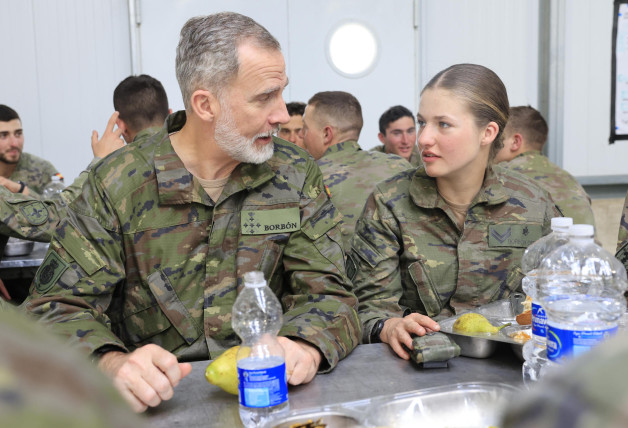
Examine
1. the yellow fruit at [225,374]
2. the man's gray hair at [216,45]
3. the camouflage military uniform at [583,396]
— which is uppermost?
the man's gray hair at [216,45]

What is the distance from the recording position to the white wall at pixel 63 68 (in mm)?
4953

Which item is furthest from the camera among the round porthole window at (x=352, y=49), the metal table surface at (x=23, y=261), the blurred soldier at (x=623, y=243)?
the round porthole window at (x=352, y=49)

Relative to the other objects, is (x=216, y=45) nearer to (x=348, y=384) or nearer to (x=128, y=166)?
(x=128, y=166)

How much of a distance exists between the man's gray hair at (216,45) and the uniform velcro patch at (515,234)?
2.99ft

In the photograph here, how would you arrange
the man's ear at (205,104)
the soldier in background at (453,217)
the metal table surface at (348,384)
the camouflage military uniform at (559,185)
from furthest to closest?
the camouflage military uniform at (559,185)
the soldier in background at (453,217)
the man's ear at (205,104)
the metal table surface at (348,384)

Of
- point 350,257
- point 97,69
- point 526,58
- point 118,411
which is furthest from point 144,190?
point 526,58

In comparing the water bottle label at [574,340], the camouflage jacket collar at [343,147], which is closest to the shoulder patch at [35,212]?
the camouflage jacket collar at [343,147]

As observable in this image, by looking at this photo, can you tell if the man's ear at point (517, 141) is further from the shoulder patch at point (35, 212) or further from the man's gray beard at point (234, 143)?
the shoulder patch at point (35, 212)

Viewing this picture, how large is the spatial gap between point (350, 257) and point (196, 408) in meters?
0.92

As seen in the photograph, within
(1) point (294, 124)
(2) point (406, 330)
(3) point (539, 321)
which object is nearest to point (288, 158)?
(2) point (406, 330)

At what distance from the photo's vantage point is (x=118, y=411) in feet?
1.02

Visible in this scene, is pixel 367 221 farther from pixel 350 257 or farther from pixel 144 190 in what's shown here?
pixel 144 190

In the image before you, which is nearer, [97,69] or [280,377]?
[280,377]

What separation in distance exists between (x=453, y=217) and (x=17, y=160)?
3.87 metres
